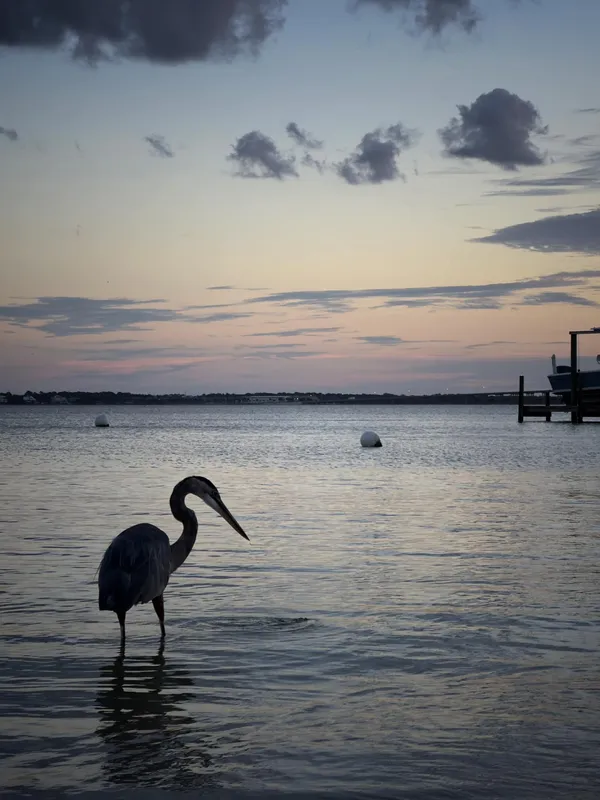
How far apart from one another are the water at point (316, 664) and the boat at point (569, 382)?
73.8 metres

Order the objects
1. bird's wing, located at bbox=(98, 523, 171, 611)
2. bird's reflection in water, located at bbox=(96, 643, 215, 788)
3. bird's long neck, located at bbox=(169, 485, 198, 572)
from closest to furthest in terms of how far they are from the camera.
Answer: bird's reflection in water, located at bbox=(96, 643, 215, 788) → bird's wing, located at bbox=(98, 523, 171, 611) → bird's long neck, located at bbox=(169, 485, 198, 572)

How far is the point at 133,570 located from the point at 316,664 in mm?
A: 1866

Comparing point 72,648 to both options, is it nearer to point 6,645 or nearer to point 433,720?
point 6,645

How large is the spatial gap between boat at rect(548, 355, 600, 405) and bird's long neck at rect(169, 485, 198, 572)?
79.9 metres

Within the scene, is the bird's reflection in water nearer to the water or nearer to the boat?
the water

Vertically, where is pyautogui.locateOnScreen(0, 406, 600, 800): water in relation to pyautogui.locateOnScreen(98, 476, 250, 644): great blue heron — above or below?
below

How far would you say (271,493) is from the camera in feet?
90.3

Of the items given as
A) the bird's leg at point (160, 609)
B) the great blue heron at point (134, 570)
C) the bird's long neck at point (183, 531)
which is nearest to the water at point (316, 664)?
the bird's leg at point (160, 609)

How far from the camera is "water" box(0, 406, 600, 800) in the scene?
6258 millimetres

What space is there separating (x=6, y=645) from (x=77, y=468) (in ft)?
94.3

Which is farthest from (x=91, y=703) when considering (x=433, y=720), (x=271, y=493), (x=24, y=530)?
(x=271, y=493)

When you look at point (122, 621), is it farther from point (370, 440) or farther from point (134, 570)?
point (370, 440)

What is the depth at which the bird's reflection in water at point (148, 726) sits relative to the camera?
621cm

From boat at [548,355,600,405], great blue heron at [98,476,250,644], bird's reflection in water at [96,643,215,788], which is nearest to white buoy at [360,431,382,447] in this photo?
boat at [548,355,600,405]
